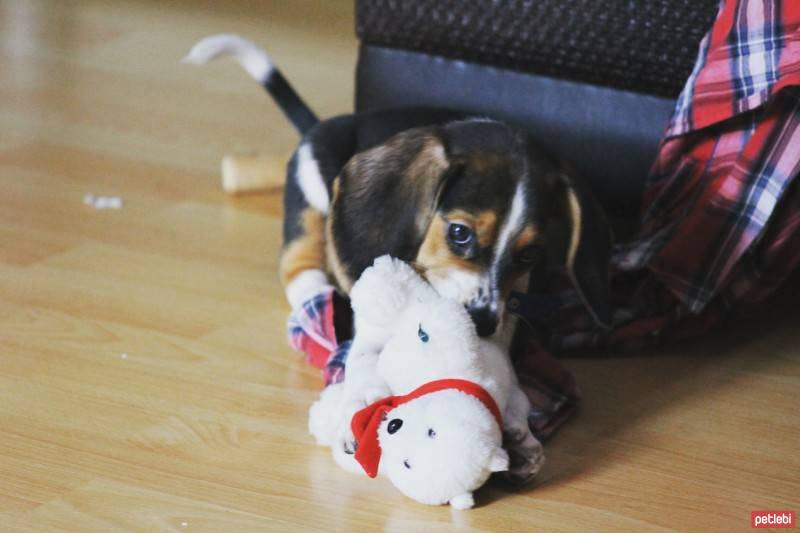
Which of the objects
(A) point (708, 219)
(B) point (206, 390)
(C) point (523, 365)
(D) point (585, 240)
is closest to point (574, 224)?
(D) point (585, 240)

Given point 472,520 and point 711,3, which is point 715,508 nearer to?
point 472,520

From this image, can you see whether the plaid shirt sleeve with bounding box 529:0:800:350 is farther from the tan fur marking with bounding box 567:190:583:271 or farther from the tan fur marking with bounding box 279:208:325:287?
the tan fur marking with bounding box 279:208:325:287

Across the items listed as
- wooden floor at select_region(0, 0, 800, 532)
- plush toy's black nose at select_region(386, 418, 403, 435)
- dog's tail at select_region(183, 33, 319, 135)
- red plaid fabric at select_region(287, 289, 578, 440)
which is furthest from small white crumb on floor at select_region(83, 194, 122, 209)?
plush toy's black nose at select_region(386, 418, 403, 435)

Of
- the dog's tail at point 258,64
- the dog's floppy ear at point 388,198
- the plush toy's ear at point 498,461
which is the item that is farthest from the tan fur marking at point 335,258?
the dog's tail at point 258,64

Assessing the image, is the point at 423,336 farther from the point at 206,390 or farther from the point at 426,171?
the point at 206,390

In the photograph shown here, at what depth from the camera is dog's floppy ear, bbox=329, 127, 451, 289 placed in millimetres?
1887

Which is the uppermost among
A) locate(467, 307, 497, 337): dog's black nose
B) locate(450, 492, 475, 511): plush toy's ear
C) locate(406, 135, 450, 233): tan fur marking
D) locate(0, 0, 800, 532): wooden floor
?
locate(406, 135, 450, 233): tan fur marking

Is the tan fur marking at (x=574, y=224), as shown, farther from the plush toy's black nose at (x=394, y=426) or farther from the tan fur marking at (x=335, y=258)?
the plush toy's black nose at (x=394, y=426)

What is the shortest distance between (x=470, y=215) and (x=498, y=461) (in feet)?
1.49

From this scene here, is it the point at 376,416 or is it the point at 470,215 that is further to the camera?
the point at 470,215

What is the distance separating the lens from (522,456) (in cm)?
171

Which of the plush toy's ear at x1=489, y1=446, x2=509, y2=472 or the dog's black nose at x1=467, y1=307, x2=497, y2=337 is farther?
the dog's black nose at x1=467, y1=307, x2=497, y2=337

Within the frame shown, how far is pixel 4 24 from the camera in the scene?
4352 millimetres

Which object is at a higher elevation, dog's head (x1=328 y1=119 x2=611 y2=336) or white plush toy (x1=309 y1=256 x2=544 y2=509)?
dog's head (x1=328 y1=119 x2=611 y2=336)
